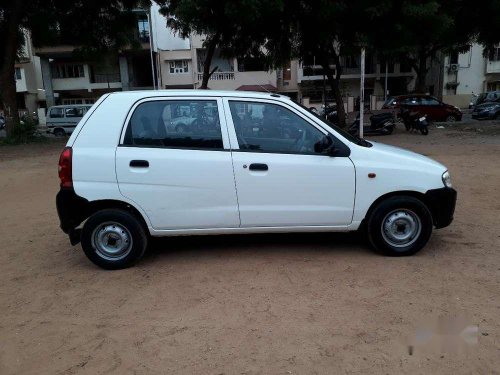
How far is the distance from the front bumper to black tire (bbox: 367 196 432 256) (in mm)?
122

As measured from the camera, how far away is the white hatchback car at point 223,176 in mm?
4547

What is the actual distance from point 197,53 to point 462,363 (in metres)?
44.1

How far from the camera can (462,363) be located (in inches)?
116

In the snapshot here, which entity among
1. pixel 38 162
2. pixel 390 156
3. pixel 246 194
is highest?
pixel 390 156

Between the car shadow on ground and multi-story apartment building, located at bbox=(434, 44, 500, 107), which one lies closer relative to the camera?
the car shadow on ground

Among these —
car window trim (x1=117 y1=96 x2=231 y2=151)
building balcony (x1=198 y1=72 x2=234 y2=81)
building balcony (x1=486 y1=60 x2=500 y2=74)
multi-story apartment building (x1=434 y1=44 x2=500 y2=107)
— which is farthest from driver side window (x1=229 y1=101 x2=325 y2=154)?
building balcony (x1=486 y1=60 x2=500 y2=74)

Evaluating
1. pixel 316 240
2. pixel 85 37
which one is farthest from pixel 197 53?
pixel 316 240

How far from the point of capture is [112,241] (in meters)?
4.72

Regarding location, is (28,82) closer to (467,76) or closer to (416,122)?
(416,122)

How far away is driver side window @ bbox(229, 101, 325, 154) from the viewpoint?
464 cm

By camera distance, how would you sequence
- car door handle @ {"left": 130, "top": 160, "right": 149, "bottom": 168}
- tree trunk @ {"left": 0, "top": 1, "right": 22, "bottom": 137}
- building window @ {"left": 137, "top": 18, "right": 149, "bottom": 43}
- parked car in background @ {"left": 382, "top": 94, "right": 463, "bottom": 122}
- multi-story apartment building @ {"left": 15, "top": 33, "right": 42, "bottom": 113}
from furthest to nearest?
multi-story apartment building @ {"left": 15, "top": 33, "right": 42, "bottom": 113}, building window @ {"left": 137, "top": 18, "right": 149, "bottom": 43}, parked car in background @ {"left": 382, "top": 94, "right": 463, "bottom": 122}, tree trunk @ {"left": 0, "top": 1, "right": 22, "bottom": 137}, car door handle @ {"left": 130, "top": 160, "right": 149, "bottom": 168}

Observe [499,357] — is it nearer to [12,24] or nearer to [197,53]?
[12,24]

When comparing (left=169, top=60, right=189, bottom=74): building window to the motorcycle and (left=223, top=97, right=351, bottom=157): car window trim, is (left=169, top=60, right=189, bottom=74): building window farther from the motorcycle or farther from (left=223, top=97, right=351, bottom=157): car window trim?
(left=223, top=97, right=351, bottom=157): car window trim

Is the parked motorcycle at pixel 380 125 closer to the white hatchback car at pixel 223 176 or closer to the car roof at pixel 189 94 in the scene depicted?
the white hatchback car at pixel 223 176
